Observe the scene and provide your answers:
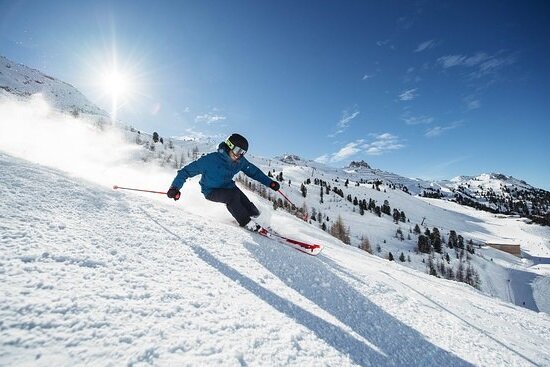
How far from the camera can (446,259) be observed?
3873 inches

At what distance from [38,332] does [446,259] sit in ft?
375

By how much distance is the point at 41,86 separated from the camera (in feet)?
405

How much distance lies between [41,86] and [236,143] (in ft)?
504

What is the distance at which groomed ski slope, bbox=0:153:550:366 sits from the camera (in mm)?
2131

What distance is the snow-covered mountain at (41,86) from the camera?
11143 cm

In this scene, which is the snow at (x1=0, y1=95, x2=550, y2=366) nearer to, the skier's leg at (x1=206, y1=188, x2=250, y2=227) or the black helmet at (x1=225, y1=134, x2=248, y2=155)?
the skier's leg at (x1=206, y1=188, x2=250, y2=227)

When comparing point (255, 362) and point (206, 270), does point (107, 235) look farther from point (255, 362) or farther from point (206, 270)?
point (255, 362)

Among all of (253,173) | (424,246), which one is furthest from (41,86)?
(424,246)

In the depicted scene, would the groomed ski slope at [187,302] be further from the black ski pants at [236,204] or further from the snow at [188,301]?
the black ski pants at [236,204]

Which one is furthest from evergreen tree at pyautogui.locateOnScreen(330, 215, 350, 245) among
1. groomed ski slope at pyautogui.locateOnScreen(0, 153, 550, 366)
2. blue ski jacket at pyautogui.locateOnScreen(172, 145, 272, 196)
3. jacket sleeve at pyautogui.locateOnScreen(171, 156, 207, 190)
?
groomed ski slope at pyautogui.locateOnScreen(0, 153, 550, 366)

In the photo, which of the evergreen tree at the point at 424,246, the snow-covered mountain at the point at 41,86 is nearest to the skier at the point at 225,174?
the evergreen tree at the point at 424,246

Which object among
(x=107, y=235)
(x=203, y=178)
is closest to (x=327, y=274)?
(x=107, y=235)

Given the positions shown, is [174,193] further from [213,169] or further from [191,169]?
[213,169]

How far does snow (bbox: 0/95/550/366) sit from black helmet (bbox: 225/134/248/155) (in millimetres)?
1880
